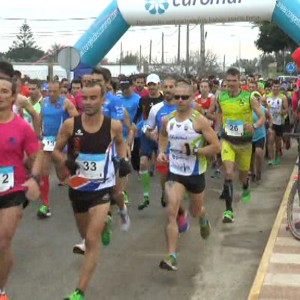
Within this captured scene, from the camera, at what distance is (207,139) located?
251 inches

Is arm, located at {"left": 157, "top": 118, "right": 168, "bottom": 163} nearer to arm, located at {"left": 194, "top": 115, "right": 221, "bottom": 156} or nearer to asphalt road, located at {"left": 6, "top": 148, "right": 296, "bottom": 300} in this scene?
arm, located at {"left": 194, "top": 115, "right": 221, "bottom": 156}

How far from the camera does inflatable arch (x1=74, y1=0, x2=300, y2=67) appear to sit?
17.8 meters

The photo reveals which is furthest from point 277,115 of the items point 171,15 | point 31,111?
point 31,111

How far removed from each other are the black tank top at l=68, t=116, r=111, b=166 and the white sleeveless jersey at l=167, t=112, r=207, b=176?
1.24 m

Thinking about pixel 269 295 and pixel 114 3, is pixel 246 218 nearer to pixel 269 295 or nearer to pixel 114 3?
pixel 269 295

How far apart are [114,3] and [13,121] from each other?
47.9 feet

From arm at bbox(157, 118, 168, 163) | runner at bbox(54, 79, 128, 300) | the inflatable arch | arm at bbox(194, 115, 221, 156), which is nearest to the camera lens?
runner at bbox(54, 79, 128, 300)

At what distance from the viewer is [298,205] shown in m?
7.36

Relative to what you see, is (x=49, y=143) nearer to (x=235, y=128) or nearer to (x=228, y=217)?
(x=235, y=128)

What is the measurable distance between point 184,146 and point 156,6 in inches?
505

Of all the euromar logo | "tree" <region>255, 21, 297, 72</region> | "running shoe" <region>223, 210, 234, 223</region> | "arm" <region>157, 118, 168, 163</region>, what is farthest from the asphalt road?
"tree" <region>255, 21, 297, 72</region>

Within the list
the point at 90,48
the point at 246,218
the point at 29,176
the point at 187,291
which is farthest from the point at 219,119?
the point at 90,48

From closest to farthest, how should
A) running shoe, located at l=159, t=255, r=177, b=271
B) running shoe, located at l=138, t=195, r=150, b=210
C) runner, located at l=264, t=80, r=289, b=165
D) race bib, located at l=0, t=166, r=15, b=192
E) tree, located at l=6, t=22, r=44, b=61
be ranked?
race bib, located at l=0, t=166, r=15, b=192
running shoe, located at l=159, t=255, r=177, b=271
running shoe, located at l=138, t=195, r=150, b=210
runner, located at l=264, t=80, r=289, b=165
tree, located at l=6, t=22, r=44, b=61

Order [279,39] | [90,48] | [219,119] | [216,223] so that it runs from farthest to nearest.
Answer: [279,39]
[90,48]
[219,119]
[216,223]
